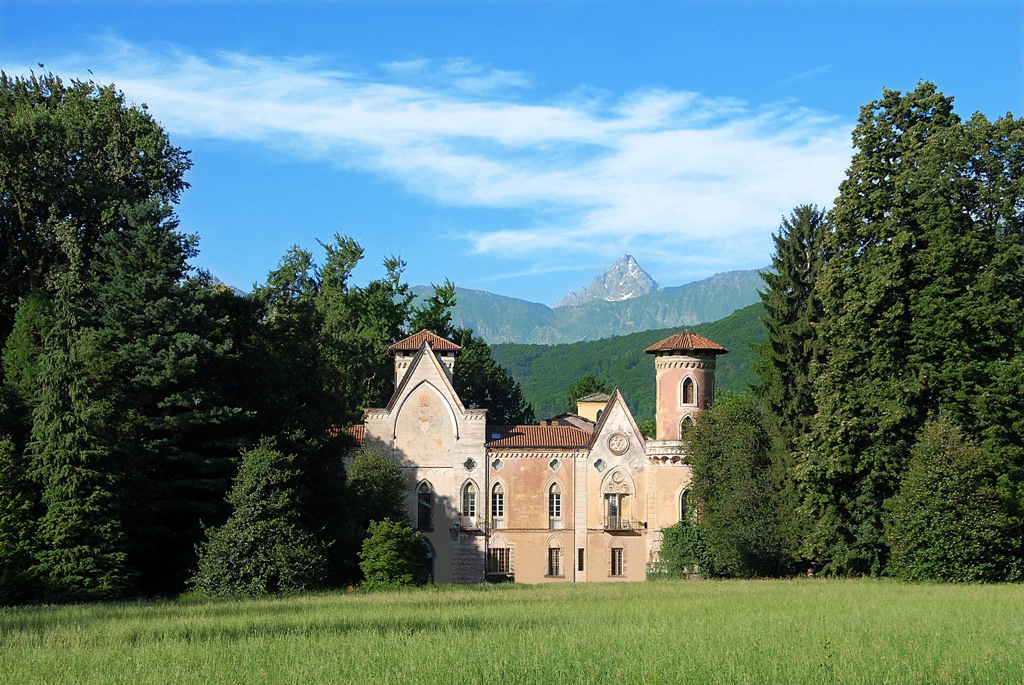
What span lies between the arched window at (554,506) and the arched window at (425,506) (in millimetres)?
6275

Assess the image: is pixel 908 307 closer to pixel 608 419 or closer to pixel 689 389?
pixel 689 389

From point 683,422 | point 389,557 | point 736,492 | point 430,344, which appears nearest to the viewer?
point 389,557

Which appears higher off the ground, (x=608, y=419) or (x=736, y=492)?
(x=608, y=419)

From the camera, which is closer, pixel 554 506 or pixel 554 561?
pixel 554 561

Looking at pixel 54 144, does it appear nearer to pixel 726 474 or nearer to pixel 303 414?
pixel 303 414

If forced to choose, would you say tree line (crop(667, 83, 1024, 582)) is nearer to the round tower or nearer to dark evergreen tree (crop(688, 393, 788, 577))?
dark evergreen tree (crop(688, 393, 788, 577))

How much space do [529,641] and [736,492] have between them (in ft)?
103

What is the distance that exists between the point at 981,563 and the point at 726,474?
621 inches

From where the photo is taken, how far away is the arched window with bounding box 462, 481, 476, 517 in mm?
63938

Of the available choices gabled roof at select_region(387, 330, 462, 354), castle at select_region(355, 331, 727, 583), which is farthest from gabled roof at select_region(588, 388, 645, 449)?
gabled roof at select_region(387, 330, 462, 354)

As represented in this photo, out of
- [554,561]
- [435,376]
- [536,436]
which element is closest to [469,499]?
[536,436]

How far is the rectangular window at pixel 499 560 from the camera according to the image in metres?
63.6

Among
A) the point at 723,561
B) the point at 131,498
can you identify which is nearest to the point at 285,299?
the point at 131,498

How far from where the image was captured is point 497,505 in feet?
211
